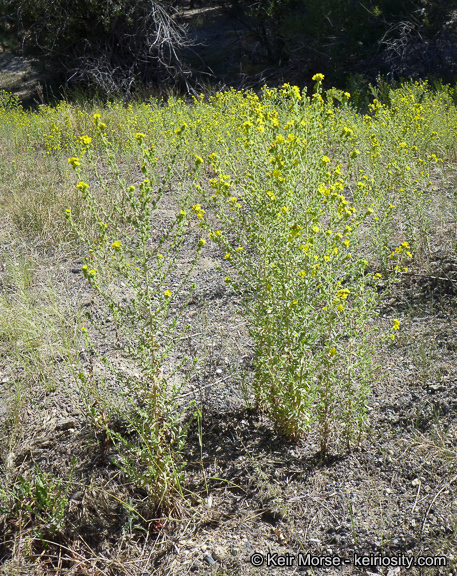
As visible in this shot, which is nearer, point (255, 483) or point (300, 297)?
point (300, 297)

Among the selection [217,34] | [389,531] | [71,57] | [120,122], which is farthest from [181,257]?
[217,34]

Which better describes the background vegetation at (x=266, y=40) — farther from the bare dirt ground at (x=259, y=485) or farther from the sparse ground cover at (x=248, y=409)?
the bare dirt ground at (x=259, y=485)

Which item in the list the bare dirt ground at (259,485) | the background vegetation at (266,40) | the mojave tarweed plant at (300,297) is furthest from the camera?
the background vegetation at (266,40)

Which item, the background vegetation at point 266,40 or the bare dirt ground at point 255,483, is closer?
the bare dirt ground at point 255,483

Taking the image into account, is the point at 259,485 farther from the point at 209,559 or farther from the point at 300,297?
the point at 300,297

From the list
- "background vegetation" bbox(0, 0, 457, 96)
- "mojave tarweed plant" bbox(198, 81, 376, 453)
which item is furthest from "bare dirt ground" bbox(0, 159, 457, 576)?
"background vegetation" bbox(0, 0, 457, 96)

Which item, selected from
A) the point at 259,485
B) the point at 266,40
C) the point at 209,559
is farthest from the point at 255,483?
the point at 266,40

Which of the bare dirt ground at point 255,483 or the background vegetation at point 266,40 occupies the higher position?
the background vegetation at point 266,40

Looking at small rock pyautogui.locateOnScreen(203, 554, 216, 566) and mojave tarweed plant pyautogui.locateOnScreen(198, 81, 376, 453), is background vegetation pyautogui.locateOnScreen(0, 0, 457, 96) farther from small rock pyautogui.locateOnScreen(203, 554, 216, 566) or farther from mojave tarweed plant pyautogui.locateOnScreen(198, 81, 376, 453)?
small rock pyautogui.locateOnScreen(203, 554, 216, 566)

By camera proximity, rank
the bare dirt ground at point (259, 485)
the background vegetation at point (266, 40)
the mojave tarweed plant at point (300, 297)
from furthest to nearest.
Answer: the background vegetation at point (266, 40)
the mojave tarweed plant at point (300, 297)
the bare dirt ground at point (259, 485)

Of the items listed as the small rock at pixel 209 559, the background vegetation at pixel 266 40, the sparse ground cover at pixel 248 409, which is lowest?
the small rock at pixel 209 559

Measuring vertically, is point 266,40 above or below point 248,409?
above

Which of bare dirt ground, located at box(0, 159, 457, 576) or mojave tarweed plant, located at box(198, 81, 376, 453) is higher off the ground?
mojave tarweed plant, located at box(198, 81, 376, 453)

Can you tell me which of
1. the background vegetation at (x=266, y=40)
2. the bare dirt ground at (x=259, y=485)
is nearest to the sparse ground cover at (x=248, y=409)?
the bare dirt ground at (x=259, y=485)
